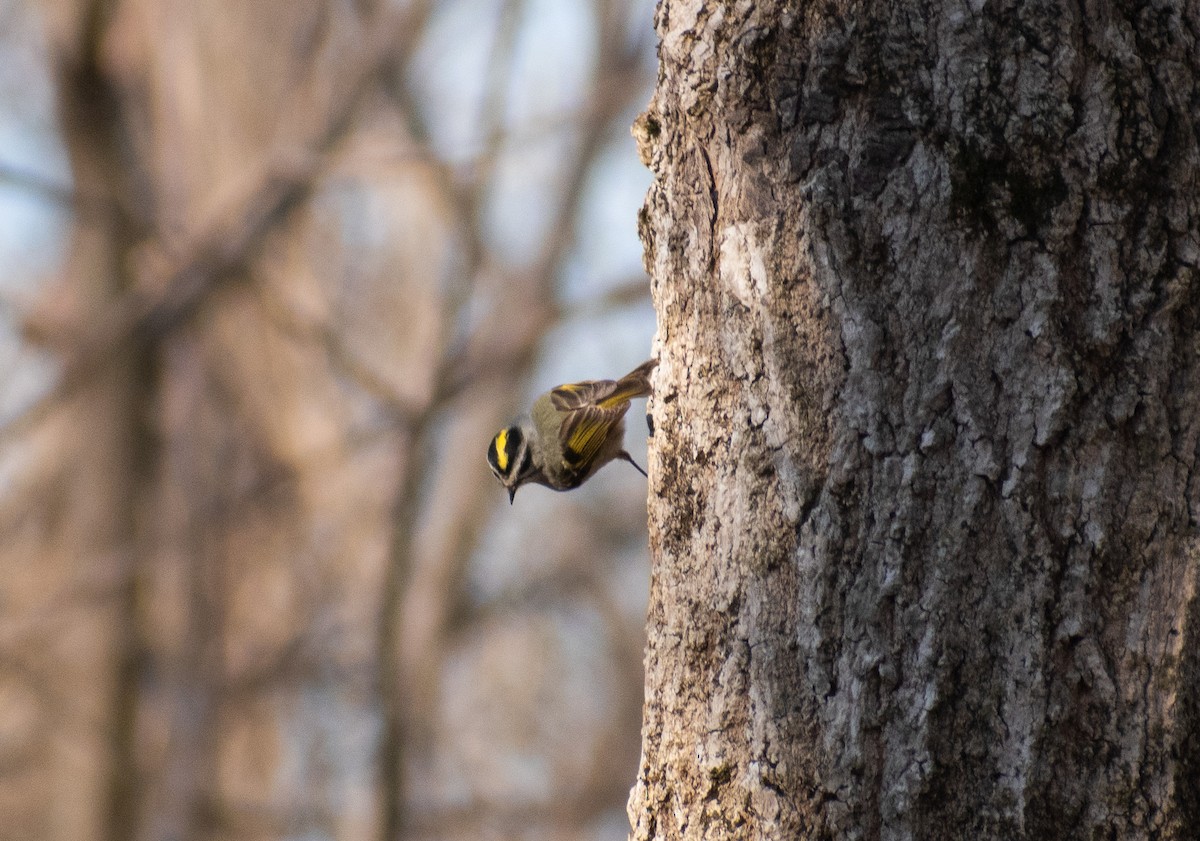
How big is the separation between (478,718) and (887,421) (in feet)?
36.9

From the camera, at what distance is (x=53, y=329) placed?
7617 millimetres

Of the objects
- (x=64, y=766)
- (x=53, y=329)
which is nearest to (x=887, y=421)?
(x=53, y=329)

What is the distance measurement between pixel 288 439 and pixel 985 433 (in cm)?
928

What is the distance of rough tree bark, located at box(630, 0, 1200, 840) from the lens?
151 cm

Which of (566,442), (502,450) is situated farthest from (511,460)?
(566,442)

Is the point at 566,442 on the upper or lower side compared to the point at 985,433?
upper

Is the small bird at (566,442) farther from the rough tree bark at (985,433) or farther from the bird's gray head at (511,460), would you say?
the rough tree bark at (985,433)

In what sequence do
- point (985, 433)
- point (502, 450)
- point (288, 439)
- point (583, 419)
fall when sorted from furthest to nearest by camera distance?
point (288, 439) < point (502, 450) < point (583, 419) < point (985, 433)

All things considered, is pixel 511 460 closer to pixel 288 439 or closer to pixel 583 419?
pixel 583 419

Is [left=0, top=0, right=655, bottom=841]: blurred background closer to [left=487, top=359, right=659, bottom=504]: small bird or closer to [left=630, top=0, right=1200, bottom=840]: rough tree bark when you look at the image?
[left=487, top=359, right=659, bottom=504]: small bird

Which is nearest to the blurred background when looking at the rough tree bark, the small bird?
the small bird

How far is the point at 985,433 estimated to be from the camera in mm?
1547

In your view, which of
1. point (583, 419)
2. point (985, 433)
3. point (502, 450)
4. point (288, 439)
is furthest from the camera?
point (288, 439)

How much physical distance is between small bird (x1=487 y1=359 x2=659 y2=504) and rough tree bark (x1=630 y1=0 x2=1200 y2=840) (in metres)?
2.23
